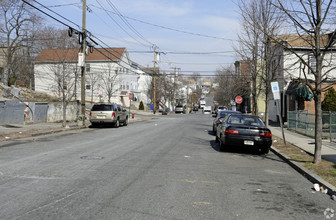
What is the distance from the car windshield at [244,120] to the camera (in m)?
13.6

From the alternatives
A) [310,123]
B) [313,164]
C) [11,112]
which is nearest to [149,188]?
[313,164]

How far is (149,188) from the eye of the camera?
22.4 ft

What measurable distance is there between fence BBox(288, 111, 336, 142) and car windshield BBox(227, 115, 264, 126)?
12.9ft

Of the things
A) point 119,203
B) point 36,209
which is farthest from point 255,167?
point 36,209

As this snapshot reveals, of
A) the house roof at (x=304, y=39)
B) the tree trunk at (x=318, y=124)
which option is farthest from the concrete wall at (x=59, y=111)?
the tree trunk at (x=318, y=124)

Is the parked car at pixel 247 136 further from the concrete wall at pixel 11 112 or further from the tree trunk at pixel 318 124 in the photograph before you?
the concrete wall at pixel 11 112

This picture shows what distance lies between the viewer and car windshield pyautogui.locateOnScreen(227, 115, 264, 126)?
1362 centimetres

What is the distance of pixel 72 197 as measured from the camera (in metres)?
5.97

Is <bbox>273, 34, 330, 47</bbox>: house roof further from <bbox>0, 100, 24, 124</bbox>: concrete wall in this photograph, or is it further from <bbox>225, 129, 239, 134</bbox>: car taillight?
<bbox>0, 100, 24, 124</bbox>: concrete wall

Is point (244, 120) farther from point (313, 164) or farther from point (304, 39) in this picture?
point (304, 39)

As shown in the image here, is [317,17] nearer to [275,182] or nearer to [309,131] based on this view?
[275,182]

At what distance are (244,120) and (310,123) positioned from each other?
7047 mm

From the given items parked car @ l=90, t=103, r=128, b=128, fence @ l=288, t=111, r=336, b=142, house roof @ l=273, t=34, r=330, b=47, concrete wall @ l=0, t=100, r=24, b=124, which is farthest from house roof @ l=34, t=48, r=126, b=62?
fence @ l=288, t=111, r=336, b=142

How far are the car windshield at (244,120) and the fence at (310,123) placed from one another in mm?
3925
